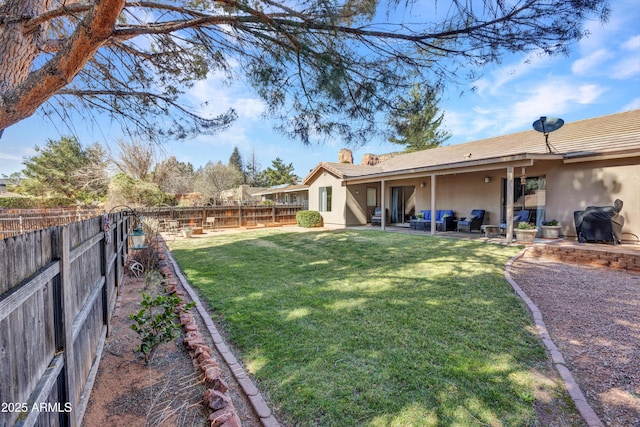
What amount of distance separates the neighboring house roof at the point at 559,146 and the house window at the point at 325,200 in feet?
4.54

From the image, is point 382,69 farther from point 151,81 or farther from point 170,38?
point 151,81

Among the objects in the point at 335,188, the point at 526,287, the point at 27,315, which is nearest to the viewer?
the point at 27,315

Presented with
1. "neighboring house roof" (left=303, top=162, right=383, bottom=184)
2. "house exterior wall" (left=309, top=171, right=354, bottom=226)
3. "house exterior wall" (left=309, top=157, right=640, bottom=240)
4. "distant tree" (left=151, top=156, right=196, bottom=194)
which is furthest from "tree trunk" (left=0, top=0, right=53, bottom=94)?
"distant tree" (left=151, top=156, right=196, bottom=194)

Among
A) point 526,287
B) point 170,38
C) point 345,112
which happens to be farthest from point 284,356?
point 170,38

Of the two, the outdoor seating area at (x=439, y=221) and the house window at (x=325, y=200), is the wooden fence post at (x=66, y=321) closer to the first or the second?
the outdoor seating area at (x=439, y=221)

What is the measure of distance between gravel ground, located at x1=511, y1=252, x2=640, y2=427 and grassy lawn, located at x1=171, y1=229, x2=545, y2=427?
38 cm

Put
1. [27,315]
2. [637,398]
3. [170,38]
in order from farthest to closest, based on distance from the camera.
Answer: [170,38], [637,398], [27,315]

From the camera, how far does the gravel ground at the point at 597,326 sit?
2535 mm

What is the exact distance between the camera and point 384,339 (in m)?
3.38

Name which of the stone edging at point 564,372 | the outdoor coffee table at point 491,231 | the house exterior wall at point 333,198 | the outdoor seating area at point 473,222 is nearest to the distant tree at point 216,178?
the house exterior wall at point 333,198

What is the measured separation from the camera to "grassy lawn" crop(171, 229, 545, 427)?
2381 millimetres

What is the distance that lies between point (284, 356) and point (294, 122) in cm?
314

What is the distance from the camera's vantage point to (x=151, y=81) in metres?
5.40

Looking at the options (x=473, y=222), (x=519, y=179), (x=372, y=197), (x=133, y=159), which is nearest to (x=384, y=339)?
(x=473, y=222)
